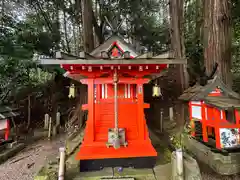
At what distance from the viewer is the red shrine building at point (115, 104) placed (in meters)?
3.39

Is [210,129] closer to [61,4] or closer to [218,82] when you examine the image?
[218,82]

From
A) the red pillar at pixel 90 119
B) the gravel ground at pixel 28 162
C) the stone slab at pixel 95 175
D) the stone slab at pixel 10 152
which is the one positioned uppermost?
the red pillar at pixel 90 119

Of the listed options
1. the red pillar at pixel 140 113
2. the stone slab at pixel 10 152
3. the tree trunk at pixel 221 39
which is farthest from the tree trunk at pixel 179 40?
the stone slab at pixel 10 152

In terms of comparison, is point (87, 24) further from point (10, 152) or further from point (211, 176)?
point (211, 176)

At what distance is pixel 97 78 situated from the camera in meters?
3.99

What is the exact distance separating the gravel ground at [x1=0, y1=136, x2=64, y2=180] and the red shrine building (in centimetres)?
187

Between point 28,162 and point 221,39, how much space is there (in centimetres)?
729

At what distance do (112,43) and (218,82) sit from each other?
3114 mm

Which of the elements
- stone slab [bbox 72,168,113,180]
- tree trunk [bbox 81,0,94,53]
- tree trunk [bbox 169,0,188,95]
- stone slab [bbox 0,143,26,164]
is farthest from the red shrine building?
stone slab [bbox 0,143,26,164]

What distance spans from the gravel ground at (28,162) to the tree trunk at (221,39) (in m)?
5.95

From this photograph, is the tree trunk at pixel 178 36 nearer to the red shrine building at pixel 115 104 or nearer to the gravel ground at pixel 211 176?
the red shrine building at pixel 115 104

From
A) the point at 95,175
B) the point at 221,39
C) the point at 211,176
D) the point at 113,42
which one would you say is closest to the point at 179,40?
the point at 221,39

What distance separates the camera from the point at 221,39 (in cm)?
483

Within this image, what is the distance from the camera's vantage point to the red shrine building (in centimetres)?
339
